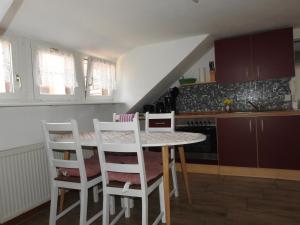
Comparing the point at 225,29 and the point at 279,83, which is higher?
the point at 225,29

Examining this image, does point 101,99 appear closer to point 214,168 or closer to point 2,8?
point 214,168

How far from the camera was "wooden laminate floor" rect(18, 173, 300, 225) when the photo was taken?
7.06ft

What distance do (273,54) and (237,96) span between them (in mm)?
815

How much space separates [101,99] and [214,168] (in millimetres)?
2004


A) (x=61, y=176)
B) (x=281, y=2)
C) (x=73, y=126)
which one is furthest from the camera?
(x=281, y=2)

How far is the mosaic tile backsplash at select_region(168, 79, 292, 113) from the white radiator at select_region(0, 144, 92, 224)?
2.48m

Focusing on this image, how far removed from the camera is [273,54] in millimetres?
3271

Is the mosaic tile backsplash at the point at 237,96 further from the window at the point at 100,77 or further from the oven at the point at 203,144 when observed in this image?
the window at the point at 100,77

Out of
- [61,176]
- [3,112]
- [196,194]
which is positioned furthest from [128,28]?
[196,194]

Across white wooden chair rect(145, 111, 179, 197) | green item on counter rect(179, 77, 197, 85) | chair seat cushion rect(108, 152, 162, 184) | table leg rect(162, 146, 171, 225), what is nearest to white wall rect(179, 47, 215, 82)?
green item on counter rect(179, 77, 197, 85)

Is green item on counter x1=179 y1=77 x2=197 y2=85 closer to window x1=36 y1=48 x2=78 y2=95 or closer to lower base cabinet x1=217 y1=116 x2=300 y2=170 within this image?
lower base cabinet x1=217 y1=116 x2=300 y2=170

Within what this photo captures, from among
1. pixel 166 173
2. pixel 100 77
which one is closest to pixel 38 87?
pixel 100 77

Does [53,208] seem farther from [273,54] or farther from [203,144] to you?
[273,54]

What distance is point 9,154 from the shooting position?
2195mm
